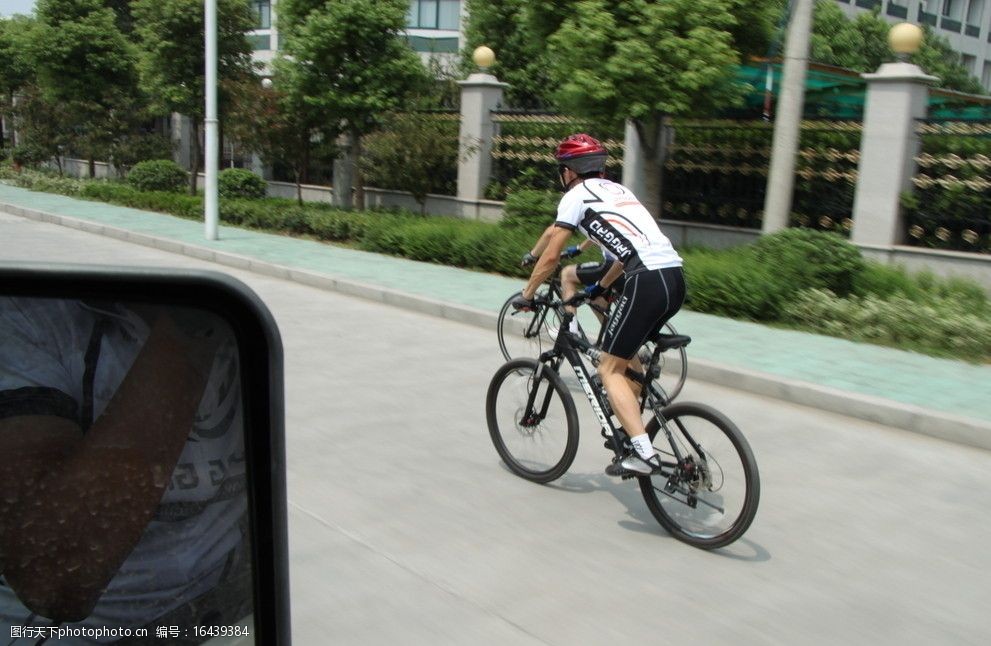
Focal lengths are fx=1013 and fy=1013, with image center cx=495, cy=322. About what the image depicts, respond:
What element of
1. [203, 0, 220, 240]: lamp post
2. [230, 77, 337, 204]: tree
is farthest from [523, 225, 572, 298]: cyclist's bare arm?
[230, 77, 337, 204]: tree

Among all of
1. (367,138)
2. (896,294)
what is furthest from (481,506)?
(367,138)

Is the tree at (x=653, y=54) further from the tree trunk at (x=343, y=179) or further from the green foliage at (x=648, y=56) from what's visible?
the tree trunk at (x=343, y=179)

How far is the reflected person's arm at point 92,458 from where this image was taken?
4.43 feet

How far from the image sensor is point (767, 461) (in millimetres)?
6285

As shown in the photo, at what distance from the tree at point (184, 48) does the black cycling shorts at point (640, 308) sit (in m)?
21.1

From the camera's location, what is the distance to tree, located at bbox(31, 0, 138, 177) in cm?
2983

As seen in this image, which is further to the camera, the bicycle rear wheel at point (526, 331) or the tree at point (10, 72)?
the tree at point (10, 72)

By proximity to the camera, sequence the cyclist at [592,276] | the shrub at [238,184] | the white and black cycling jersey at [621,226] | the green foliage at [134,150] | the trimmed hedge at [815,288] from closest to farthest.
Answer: the white and black cycling jersey at [621,226] → the cyclist at [592,276] → the trimmed hedge at [815,288] → the shrub at [238,184] → the green foliage at [134,150]

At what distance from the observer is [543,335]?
7.90 meters

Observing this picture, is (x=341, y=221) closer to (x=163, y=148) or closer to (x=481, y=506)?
(x=481, y=506)

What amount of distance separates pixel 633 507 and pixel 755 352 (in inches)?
162

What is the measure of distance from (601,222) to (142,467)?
4.10 m

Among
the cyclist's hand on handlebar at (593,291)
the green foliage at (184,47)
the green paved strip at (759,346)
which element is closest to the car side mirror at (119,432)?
the cyclist's hand on handlebar at (593,291)

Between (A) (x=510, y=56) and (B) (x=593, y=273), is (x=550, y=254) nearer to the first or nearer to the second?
(B) (x=593, y=273)
